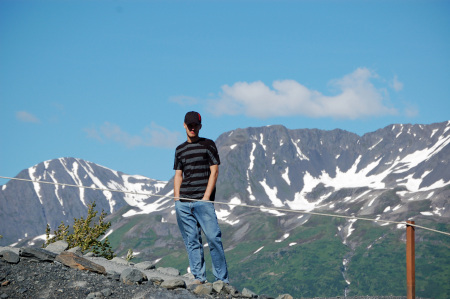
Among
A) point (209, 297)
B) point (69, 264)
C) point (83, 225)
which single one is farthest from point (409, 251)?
point (83, 225)

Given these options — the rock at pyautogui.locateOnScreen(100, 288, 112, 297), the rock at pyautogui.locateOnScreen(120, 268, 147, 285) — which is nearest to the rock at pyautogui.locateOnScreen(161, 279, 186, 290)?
the rock at pyautogui.locateOnScreen(120, 268, 147, 285)

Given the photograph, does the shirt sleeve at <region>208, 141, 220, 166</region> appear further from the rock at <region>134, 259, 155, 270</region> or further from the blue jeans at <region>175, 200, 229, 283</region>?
the rock at <region>134, 259, 155, 270</region>

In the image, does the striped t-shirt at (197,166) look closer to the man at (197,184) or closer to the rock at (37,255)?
the man at (197,184)

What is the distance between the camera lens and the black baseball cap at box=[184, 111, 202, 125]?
1330 centimetres

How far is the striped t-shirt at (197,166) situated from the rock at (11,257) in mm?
4500

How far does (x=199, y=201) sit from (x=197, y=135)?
158 centimetres

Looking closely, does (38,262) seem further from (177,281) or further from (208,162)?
(208,162)

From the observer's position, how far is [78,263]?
47.0 feet

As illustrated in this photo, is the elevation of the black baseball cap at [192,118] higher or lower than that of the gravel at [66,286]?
higher

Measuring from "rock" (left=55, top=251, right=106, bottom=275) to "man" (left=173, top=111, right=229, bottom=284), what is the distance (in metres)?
2.46

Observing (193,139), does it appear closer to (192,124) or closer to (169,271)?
(192,124)

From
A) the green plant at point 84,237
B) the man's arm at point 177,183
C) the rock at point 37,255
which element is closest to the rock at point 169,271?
the rock at point 37,255

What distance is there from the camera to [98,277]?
1322cm

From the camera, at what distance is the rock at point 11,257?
1413 cm
